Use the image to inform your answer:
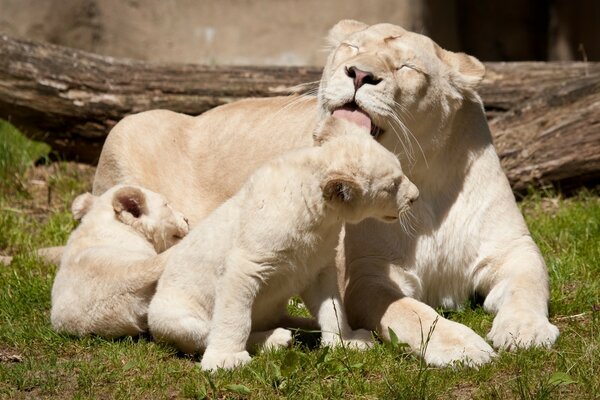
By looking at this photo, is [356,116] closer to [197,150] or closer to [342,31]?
[342,31]

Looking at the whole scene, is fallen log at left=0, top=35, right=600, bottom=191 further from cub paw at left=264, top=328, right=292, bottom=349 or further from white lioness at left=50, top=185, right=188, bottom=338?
cub paw at left=264, top=328, right=292, bottom=349

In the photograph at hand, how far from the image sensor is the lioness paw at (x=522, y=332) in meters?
4.47

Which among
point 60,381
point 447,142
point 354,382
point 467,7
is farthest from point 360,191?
point 467,7

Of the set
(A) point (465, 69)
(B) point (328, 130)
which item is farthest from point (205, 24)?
(B) point (328, 130)

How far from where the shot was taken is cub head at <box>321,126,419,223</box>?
4.25 meters

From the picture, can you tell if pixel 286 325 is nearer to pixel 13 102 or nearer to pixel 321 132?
pixel 321 132

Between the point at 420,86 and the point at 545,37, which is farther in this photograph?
the point at 545,37

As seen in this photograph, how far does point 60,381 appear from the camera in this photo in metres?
4.40

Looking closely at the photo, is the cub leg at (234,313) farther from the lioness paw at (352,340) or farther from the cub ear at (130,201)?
the cub ear at (130,201)

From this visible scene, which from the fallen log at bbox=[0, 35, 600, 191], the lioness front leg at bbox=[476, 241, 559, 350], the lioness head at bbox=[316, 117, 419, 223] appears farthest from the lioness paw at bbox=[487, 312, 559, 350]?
the fallen log at bbox=[0, 35, 600, 191]

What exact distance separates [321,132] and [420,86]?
0.76 metres

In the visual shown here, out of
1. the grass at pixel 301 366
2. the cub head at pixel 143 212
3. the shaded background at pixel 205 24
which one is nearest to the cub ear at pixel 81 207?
the cub head at pixel 143 212

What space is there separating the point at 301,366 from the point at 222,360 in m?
0.32

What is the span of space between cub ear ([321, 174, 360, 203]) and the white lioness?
0.98m
